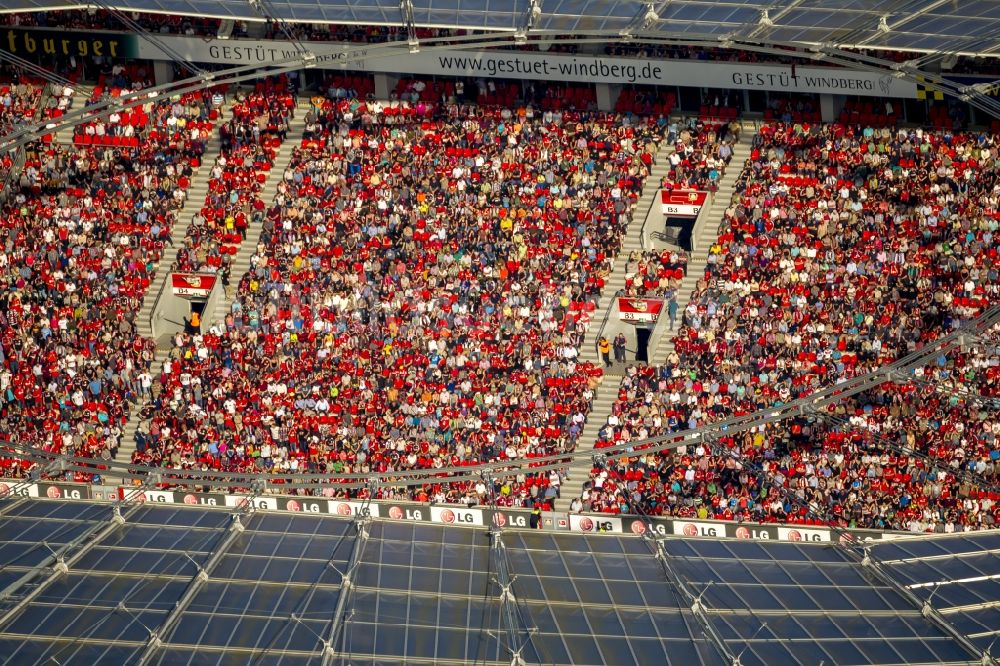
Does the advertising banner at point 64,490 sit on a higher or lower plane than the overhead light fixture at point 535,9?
lower

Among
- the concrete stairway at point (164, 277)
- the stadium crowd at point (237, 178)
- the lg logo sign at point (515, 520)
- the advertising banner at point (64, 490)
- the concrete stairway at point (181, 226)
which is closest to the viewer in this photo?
the advertising banner at point (64, 490)

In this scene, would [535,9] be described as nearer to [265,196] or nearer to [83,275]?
[265,196]

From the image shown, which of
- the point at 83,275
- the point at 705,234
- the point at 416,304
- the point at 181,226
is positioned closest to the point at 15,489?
the point at 83,275

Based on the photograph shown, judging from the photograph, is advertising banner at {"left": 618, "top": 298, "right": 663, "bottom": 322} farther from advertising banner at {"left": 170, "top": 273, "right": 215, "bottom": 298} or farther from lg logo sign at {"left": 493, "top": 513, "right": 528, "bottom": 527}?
advertising banner at {"left": 170, "top": 273, "right": 215, "bottom": 298}

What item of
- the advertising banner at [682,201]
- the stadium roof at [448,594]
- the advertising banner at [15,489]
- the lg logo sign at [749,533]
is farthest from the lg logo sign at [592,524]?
the advertising banner at [15,489]

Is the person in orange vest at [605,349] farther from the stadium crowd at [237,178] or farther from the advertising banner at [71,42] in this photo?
the advertising banner at [71,42]

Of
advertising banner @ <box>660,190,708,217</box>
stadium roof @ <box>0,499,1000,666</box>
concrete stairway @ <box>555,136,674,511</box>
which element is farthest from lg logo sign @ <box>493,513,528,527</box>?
advertising banner @ <box>660,190,708,217</box>

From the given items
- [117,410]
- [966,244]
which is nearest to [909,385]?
[966,244]

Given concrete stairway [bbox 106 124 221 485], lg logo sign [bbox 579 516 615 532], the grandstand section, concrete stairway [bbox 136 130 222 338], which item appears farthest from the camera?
concrete stairway [bbox 136 130 222 338]
